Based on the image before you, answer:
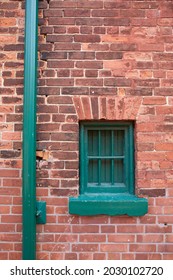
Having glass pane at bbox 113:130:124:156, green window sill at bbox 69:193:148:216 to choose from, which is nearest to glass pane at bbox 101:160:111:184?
glass pane at bbox 113:130:124:156

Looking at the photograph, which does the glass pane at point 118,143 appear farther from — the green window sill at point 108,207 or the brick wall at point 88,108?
the green window sill at point 108,207

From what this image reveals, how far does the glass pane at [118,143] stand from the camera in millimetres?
3135

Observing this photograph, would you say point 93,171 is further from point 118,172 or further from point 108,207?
point 108,207

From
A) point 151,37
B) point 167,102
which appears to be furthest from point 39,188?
point 151,37

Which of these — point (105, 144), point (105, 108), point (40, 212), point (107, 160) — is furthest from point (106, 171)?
point (40, 212)

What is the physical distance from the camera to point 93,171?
124 inches

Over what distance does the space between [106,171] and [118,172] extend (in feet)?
0.41

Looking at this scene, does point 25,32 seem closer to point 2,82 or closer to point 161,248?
point 2,82

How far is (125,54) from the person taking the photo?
3066mm

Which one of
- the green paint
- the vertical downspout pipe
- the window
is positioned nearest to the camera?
the vertical downspout pipe

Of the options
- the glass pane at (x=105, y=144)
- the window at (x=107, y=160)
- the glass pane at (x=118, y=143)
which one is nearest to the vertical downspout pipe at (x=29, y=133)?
the window at (x=107, y=160)

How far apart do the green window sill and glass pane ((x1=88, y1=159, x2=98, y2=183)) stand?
0.26 m

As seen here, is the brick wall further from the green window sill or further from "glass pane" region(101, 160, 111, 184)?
"glass pane" region(101, 160, 111, 184)

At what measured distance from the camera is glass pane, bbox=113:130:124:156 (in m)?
3.13
